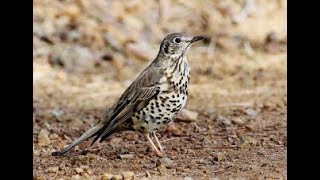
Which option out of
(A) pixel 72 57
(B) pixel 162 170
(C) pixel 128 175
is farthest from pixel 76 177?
(A) pixel 72 57

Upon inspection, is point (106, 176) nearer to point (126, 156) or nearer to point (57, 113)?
point (126, 156)

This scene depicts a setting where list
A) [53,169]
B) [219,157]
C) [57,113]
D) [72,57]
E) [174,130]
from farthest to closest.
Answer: [72,57]
[57,113]
[174,130]
[219,157]
[53,169]

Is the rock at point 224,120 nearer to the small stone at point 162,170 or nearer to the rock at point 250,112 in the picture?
the rock at point 250,112

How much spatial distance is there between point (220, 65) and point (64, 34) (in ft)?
6.82

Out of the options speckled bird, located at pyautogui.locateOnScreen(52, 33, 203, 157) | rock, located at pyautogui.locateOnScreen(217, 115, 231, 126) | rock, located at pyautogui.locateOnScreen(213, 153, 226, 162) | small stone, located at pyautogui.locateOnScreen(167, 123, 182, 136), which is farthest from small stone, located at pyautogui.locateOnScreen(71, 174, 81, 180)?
rock, located at pyautogui.locateOnScreen(217, 115, 231, 126)

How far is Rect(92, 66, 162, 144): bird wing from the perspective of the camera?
6742 millimetres

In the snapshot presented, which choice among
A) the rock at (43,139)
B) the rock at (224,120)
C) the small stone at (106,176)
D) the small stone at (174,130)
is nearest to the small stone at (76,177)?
the small stone at (106,176)

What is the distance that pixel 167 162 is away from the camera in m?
6.51

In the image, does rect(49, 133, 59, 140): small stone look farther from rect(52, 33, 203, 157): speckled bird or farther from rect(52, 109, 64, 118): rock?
rect(52, 109, 64, 118): rock

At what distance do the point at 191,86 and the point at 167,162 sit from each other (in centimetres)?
330

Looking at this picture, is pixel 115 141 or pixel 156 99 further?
pixel 115 141

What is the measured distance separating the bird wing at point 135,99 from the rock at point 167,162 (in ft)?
1.48

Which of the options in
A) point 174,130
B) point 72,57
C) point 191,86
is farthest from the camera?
point 72,57

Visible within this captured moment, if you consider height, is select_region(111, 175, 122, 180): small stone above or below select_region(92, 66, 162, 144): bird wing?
below
